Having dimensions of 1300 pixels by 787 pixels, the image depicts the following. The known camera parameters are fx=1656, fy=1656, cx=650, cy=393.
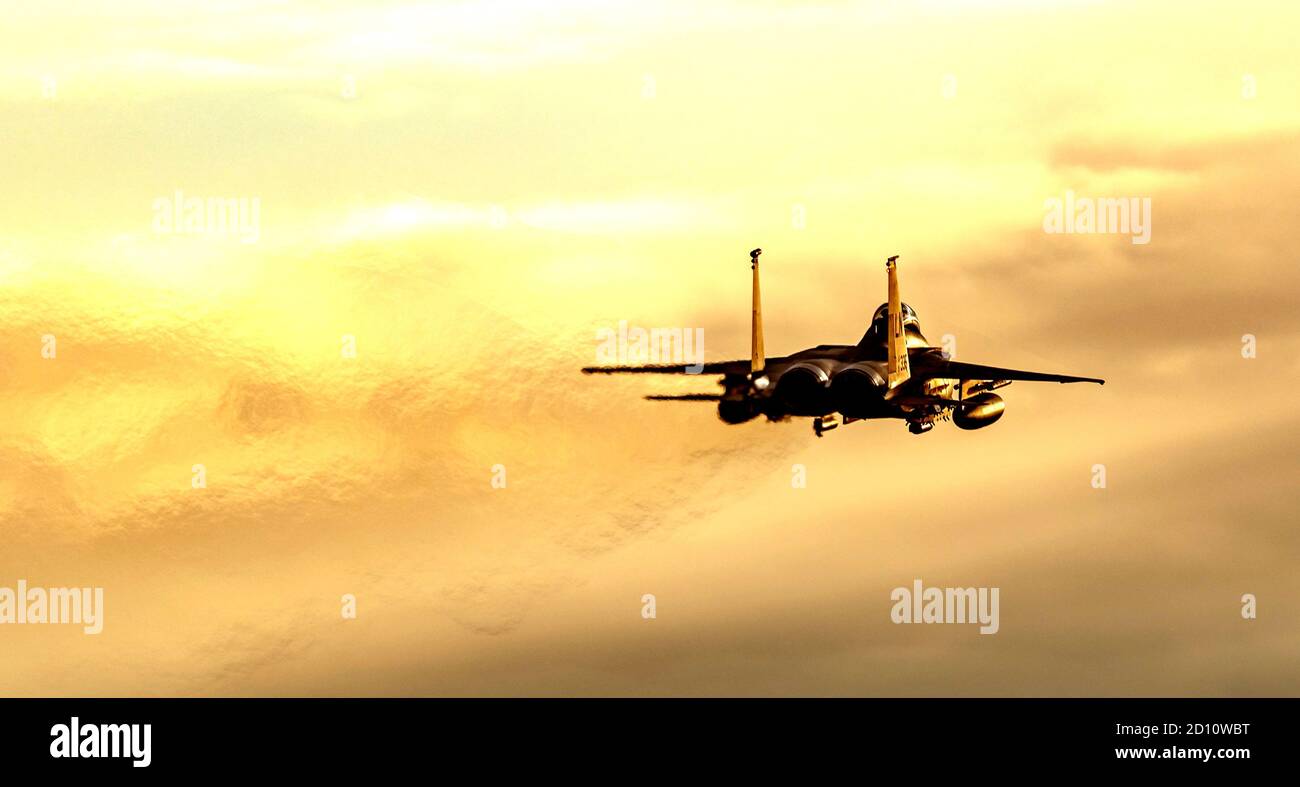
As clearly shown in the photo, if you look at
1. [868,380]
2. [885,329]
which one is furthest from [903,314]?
[868,380]

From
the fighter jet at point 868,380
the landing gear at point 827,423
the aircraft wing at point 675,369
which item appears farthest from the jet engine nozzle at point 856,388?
the aircraft wing at point 675,369

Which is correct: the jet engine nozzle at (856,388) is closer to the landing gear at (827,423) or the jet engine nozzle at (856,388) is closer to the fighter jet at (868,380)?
the fighter jet at (868,380)

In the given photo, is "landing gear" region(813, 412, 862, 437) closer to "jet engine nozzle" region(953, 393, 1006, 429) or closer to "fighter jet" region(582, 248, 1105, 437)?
"fighter jet" region(582, 248, 1105, 437)

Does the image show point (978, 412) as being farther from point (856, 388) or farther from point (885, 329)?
point (856, 388)

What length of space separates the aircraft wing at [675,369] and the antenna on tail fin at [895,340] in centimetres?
674

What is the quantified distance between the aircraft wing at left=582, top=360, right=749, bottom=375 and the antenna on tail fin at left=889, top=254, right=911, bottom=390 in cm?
674

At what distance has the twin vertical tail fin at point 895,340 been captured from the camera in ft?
233

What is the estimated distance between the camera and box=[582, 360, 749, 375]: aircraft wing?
74.6 meters

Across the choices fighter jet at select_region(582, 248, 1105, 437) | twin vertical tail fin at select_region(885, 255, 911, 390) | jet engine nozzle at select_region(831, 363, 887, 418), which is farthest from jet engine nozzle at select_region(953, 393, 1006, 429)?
jet engine nozzle at select_region(831, 363, 887, 418)
